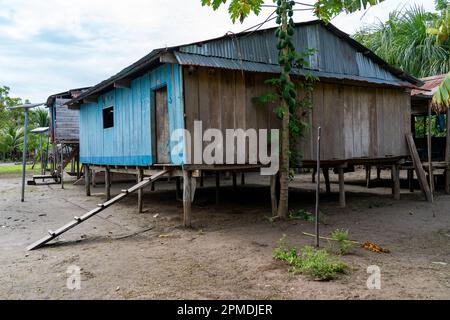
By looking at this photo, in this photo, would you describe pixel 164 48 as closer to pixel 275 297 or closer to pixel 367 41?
pixel 275 297

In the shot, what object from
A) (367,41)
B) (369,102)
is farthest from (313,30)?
(367,41)

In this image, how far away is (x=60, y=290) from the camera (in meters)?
4.63

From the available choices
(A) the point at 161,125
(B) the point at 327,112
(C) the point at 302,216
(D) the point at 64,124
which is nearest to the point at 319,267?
(C) the point at 302,216

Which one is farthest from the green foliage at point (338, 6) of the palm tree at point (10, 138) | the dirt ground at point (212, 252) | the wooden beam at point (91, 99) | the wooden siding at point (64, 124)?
the palm tree at point (10, 138)

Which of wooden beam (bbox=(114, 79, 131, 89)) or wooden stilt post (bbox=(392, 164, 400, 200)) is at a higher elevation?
wooden beam (bbox=(114, 79, 131, 89))

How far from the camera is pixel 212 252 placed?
629 centimetres

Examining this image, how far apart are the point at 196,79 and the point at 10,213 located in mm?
6838

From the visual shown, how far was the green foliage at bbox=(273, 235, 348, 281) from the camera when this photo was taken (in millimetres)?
4836

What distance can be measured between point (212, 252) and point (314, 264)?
1.90 m

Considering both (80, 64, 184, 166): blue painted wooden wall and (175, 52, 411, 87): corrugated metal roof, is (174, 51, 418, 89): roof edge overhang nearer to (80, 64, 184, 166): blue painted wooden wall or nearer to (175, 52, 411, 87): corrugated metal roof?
(175, 52, 411, 87): corrugated metal roof

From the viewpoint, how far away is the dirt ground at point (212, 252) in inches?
178

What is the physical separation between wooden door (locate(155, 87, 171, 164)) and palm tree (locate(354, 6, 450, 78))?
1485cm

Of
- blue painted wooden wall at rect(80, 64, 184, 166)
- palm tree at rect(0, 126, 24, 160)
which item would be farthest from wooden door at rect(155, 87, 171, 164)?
palm tree at rect(0, 126, 24, 160)

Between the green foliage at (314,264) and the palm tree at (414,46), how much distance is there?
16.7 meters
